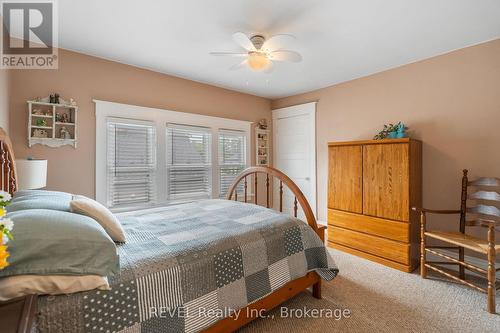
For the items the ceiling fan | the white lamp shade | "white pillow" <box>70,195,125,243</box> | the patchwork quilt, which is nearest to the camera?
the patchwork quilt

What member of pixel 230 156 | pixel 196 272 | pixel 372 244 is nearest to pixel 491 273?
pixel 372 244

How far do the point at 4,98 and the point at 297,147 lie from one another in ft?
13.1

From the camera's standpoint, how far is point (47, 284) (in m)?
0.98

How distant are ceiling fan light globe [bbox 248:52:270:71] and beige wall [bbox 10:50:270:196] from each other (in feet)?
5.69

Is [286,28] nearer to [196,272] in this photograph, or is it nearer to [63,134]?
[196,272]

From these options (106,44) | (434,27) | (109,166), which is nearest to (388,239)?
(434,27)

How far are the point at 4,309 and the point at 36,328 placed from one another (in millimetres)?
155

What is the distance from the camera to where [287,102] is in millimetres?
4754

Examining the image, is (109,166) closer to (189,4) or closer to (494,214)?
(189,4)

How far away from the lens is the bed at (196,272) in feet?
3.51

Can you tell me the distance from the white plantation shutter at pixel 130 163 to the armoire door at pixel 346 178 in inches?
102

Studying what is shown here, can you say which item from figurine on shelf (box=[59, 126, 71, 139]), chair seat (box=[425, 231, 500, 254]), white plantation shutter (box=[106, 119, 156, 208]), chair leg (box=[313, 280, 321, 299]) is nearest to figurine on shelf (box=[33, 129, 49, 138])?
figurine on shelf (box=[59, 126, 71, 139])

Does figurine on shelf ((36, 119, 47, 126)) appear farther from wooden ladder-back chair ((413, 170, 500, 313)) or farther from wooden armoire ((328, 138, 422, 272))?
wooden ladder-back chair ((413, 170, 500, 313))

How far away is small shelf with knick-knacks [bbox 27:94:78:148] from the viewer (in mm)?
2598
